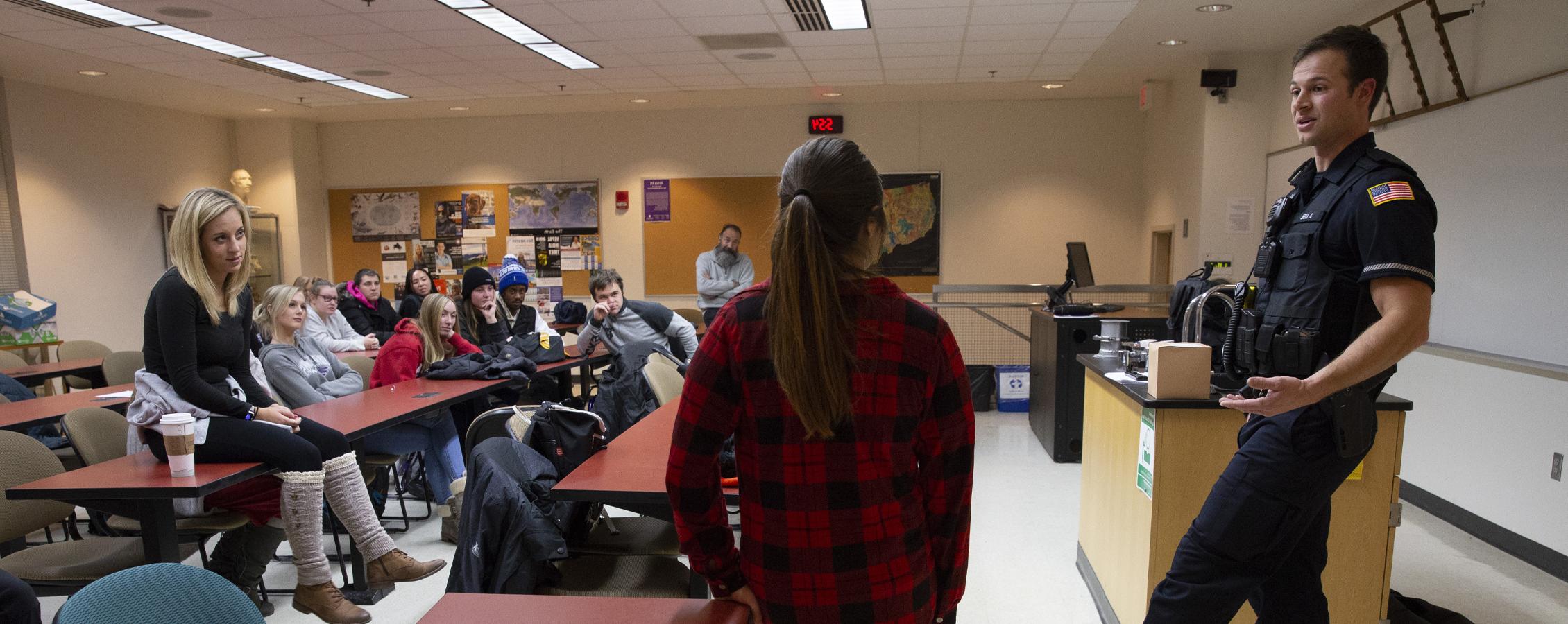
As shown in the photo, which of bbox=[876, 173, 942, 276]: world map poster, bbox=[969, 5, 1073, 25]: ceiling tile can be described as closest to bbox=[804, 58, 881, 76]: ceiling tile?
bbox=[969, 5, 1073, 25]: ceiling tile

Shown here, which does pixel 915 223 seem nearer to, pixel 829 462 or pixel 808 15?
pixel 808 15

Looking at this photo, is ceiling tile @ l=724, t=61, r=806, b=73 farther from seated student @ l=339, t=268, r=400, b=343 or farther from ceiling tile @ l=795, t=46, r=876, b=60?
seated student @ l=339, t=268, r=400, b=343

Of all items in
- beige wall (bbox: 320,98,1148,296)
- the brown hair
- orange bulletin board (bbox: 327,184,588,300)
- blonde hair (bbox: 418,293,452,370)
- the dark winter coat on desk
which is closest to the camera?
the brown hair

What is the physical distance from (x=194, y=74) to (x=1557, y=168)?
8384mm

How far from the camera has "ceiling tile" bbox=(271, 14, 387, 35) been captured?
15.8 ft

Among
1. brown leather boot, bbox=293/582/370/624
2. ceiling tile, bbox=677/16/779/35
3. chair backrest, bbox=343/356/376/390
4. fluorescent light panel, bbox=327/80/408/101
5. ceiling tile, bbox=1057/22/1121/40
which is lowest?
brown leather boot, bbox=293/582/370/624

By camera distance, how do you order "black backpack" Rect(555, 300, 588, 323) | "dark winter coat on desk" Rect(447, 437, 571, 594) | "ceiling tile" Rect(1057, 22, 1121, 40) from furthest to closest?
"black backpack" Rect(555, 300, 588, 323)
"ceiling tile" Rect(1057, 22, 1121, 40)
"dark winter coat on desk" Rect(447, 437, 571, 594)

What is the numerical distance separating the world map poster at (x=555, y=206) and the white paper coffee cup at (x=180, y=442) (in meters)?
6.22

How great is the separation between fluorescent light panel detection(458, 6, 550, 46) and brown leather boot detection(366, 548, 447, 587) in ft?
10.4

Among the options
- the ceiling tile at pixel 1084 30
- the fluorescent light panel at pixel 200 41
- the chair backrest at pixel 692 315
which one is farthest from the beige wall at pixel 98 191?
the ceiling tile at pixel 1084 30

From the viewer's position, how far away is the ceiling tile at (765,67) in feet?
20.2

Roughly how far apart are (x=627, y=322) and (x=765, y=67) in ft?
8.08

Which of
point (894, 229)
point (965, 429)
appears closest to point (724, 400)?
point (965, 429)

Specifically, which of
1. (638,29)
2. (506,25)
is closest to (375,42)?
(506,25)
